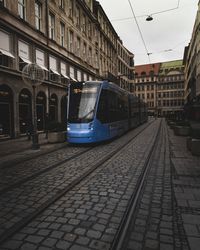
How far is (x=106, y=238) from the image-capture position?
3.29 meters

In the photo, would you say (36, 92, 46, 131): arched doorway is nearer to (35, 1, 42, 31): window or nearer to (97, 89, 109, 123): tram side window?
(35, 1, 42, 31): window

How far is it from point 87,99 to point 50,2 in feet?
48.6

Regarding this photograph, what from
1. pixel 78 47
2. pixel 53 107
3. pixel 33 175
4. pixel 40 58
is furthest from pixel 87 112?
pixel 78 47

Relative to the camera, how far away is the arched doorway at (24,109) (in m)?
17.9

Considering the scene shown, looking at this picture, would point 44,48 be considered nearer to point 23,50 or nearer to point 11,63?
point 23,50

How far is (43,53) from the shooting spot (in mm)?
20641

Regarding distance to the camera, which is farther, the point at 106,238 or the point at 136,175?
the point at 136,175

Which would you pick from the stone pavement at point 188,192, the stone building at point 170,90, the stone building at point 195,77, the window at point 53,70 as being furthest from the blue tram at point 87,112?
the stone building at point 170,90

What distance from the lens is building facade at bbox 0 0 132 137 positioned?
16.2m

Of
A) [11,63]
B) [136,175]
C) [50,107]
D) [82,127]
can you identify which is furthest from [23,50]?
[136,175]

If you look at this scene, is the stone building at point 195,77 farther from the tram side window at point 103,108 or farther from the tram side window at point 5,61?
the tram side window at point 5,61

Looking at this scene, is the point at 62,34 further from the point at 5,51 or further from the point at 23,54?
the point at 5,51

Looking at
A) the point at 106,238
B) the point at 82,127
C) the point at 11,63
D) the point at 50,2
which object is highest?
the point at 50,2

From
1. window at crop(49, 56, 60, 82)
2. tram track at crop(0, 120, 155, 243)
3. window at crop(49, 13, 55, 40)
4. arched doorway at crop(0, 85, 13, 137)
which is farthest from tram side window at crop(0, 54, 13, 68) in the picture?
tram track at crop(0, 120, 155, 243)
